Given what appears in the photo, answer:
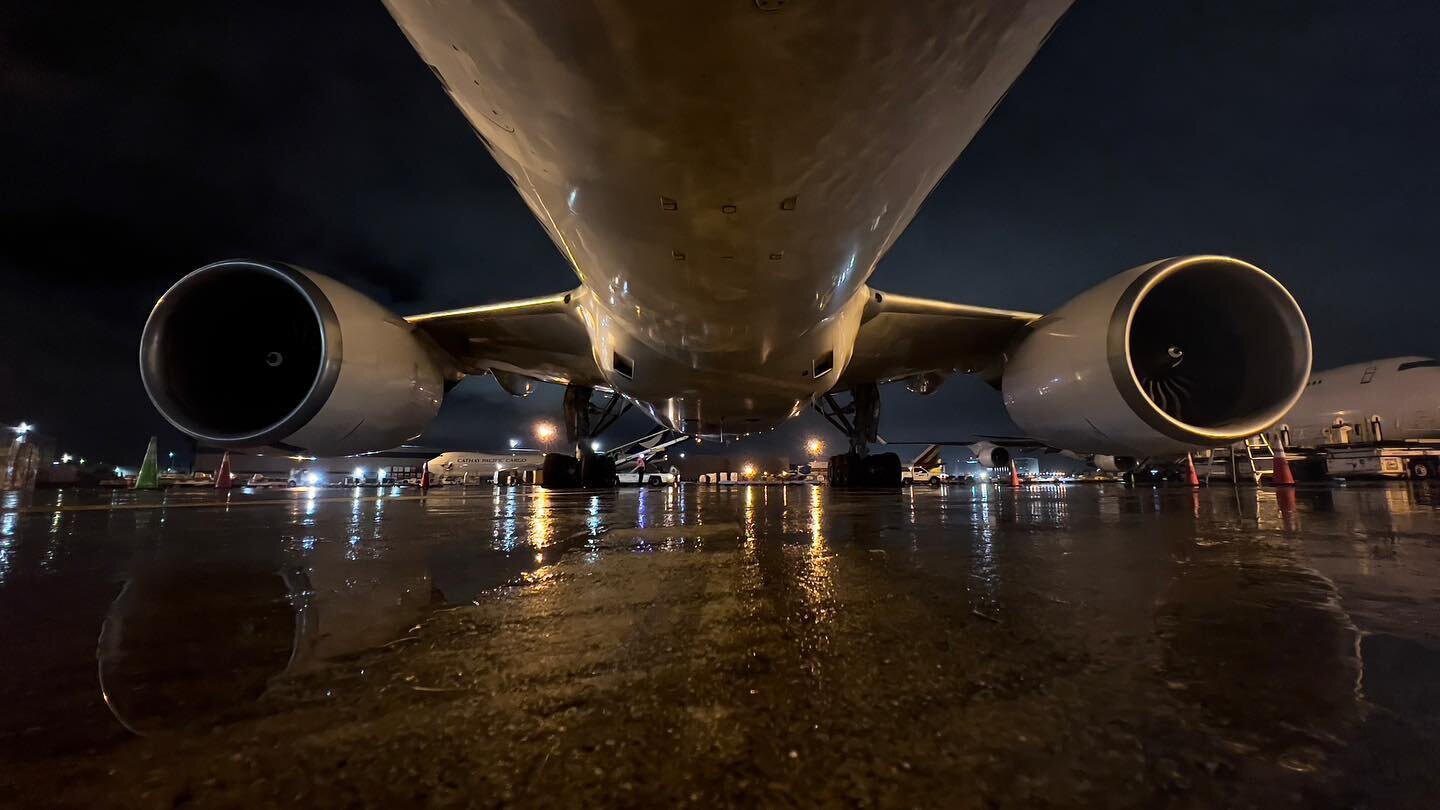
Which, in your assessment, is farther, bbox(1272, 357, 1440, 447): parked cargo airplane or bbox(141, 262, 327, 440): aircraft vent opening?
bbox(1272, 357, 1440, 447): parked cargo airplane

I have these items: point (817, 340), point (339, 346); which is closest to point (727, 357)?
point (817, 340)

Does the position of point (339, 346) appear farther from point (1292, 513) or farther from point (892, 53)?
point (1292, 513)

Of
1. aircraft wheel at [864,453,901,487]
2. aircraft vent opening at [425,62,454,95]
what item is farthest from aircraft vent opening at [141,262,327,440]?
aircraft wheel at [864,453,901,487]

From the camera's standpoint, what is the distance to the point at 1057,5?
1.36 m

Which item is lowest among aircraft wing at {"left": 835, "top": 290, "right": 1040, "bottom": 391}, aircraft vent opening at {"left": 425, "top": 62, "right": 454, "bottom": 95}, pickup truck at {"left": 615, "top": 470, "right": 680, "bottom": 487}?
pickup truck at {"left": 615, "top": 470, "right": 680, "bottom": 487}

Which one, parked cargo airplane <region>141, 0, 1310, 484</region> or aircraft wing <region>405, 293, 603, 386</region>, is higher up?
aircraft wing <region>405, 293, 603, 386</region>

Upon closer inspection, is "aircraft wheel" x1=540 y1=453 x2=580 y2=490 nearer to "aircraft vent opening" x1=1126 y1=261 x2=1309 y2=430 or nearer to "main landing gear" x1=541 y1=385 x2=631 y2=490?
"main landing gear" x1=541 y1=385 x2=631 y2=490

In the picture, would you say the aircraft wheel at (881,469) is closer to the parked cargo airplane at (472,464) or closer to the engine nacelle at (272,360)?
the engine nacelle at (272,360)

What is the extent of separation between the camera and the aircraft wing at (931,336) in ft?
16.5

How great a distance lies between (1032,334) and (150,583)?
5.13 m

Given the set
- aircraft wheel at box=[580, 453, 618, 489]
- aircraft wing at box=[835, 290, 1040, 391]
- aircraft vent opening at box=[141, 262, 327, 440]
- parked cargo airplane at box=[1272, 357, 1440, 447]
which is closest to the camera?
aircraft vent opening at box=[141, 262, 327, 440]

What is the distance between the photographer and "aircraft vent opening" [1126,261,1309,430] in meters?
3.62

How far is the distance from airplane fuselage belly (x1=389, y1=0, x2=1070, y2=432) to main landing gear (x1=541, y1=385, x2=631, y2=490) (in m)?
5.30

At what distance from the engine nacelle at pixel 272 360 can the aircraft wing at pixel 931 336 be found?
3.76m
